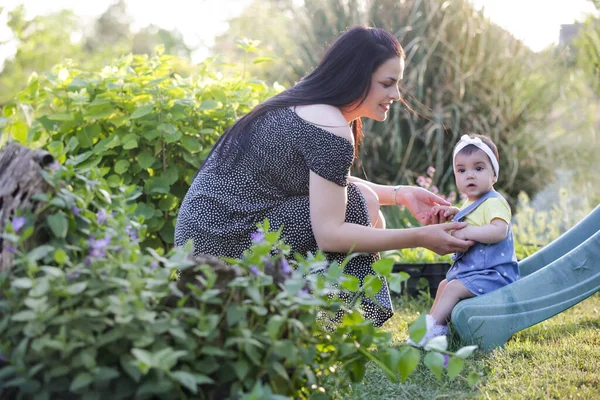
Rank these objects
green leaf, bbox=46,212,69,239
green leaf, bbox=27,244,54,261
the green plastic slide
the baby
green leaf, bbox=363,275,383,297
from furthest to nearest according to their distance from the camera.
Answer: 1. the baby
2. the green plastic slide
3. green leaf, bbox=363,275,383,297
4. green leaf, bbox=46,212,69,239
5. green leaf, bbox=27,244,54,261

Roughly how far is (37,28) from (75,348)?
40.7 ft

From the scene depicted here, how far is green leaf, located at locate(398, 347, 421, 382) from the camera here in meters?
1.62

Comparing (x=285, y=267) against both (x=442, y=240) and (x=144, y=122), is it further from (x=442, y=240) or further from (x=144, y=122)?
(x=144, y=122)

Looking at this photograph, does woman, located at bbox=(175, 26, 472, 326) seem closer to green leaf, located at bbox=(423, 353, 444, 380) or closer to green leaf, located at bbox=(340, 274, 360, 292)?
green leaf, located at bbox=(340, 274, 360, 292)

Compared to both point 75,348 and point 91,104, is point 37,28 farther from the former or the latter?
point 75,348

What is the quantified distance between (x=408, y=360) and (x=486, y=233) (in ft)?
3.77

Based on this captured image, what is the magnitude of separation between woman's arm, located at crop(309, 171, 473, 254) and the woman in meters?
0.02

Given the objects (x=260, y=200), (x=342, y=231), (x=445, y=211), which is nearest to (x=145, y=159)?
(x=260, y=200)

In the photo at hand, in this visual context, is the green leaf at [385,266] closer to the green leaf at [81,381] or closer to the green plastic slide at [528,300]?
the green leaf at [81,381]

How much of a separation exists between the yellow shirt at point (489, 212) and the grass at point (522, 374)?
0.47m

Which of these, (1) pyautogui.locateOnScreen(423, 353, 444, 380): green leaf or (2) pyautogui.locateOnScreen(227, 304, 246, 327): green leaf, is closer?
(2) pyautogui.locateOnScreen(227, 304, 246, 327): green leaf

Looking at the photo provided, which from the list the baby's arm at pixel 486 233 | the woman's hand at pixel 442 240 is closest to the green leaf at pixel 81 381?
the woman's hand at pixel 442 240

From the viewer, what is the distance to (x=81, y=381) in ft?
4.22

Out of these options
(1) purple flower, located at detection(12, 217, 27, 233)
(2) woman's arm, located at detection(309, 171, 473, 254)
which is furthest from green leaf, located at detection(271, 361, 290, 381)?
(2) woman's arm, located at detection(309, 171, 473, 254)
